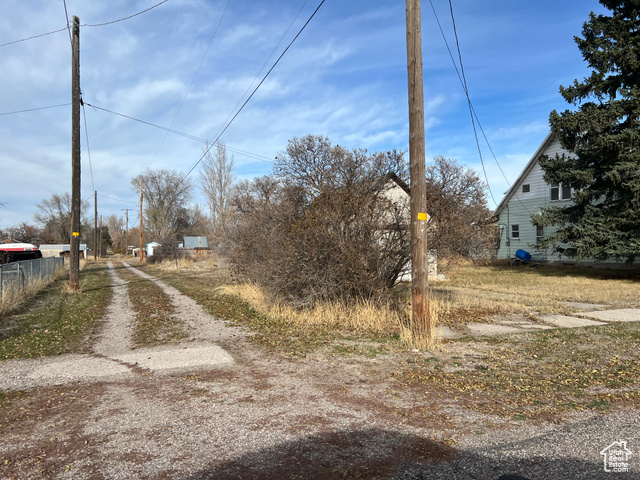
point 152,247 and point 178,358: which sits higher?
point 152,247

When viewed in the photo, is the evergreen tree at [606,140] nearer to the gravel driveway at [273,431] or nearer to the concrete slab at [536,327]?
the concrete slab at [536,327]

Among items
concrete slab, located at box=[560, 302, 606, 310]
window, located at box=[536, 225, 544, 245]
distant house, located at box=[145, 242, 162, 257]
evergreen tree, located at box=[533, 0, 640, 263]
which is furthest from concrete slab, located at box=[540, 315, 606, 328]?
distant house, located at box=[145, 242, 162, 257]

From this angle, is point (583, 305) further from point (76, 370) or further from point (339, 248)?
point (76, 370)

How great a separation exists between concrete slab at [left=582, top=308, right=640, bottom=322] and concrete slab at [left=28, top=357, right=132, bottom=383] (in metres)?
9.98

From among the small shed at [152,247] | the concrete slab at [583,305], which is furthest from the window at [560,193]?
the small shed at [152,247]

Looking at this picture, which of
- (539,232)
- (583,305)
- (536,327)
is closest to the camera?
(536,327)

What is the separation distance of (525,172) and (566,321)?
21.6 m

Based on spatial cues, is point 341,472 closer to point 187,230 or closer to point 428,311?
point 428,311

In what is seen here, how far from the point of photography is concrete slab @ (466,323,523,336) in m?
8.35

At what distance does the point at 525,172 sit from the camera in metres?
28.5

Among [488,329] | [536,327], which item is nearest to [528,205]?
[536,327]

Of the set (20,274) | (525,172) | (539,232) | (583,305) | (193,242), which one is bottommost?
(583,305)

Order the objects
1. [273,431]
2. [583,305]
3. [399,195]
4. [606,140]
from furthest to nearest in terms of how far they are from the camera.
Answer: [606,140] → [399,195] → [583,305] → [273,431]

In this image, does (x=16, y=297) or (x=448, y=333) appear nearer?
(x=448, y=333)
